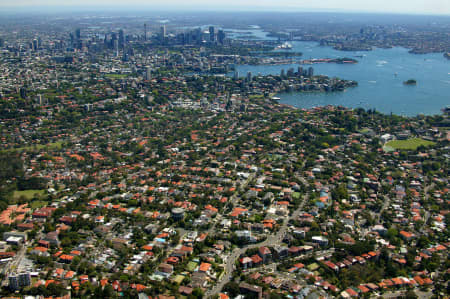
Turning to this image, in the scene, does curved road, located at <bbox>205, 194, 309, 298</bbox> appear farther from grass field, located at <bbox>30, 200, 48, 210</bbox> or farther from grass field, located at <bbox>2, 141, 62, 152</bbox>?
Result: grass field, located at <bbox>2, 141, 62, 152</bbox>

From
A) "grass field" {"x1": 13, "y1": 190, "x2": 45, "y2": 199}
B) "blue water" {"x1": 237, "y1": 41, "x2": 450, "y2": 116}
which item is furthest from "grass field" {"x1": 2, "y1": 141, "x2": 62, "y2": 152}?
"blue water" {"x1": 237, "y1": 41, "x2": 450, "y2": 116}

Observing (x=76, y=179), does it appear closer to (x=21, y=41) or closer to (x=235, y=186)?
(x=235, y=186)

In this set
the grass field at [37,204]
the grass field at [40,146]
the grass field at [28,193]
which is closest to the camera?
the grass field at [37,204]

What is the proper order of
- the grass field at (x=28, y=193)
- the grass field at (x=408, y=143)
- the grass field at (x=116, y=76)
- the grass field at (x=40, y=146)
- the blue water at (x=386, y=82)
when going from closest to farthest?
the grass field at (x=28, y=193)
the grass field at (x=40, y=146)
the grass field at (x=408, y=143)
the blue water at (x=386, y=82)
the grass field at (x=116, y=76)

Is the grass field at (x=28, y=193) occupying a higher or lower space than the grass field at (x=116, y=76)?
lower

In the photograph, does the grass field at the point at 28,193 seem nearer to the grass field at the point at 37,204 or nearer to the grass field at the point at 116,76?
the grass field at the point at 37,204

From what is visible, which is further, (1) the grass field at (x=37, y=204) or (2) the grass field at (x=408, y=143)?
(2) the grass field at (x=408, y=143)

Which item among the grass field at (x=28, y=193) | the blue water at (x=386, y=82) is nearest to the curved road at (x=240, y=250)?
the grass field at (x=28, y=193)

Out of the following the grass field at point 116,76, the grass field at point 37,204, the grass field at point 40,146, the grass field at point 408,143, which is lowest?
the grass field at point 37,204
